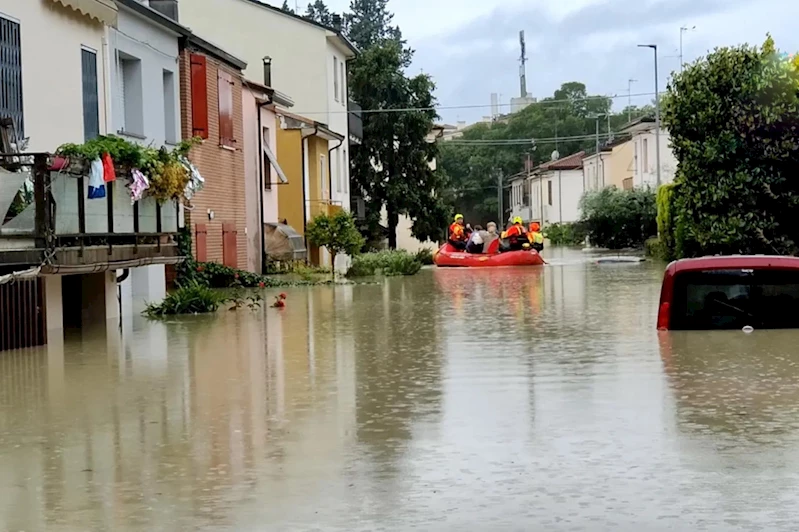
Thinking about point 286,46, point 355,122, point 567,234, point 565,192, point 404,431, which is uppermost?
A: point 286,46

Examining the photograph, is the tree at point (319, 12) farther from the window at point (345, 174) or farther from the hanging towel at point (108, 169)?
the hanging towel at point (108, 169)

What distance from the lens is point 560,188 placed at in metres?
99.8

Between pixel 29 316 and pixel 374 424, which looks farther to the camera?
pixel 29 316

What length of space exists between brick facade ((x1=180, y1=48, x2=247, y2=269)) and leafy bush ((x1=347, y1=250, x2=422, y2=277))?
657cm

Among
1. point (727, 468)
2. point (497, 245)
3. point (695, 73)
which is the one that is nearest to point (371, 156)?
point (497, 245)

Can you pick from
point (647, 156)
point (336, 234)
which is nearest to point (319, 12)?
point (647, 156)

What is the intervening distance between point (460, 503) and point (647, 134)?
210 feet

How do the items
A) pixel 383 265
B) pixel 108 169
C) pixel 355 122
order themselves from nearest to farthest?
pixel 108 169, pixel 383 265, pixel 355 122

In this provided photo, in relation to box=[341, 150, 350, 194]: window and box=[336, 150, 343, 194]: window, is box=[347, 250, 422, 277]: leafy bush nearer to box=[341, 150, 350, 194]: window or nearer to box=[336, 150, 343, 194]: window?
box=[336, 150, 343, 194]: window

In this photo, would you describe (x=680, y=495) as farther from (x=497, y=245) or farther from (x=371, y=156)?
(x=371, y=156)

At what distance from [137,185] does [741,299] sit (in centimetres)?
900

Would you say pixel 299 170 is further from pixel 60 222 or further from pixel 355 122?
pixel 60 222

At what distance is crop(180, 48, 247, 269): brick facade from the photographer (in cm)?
2892

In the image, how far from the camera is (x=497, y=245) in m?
47.2
